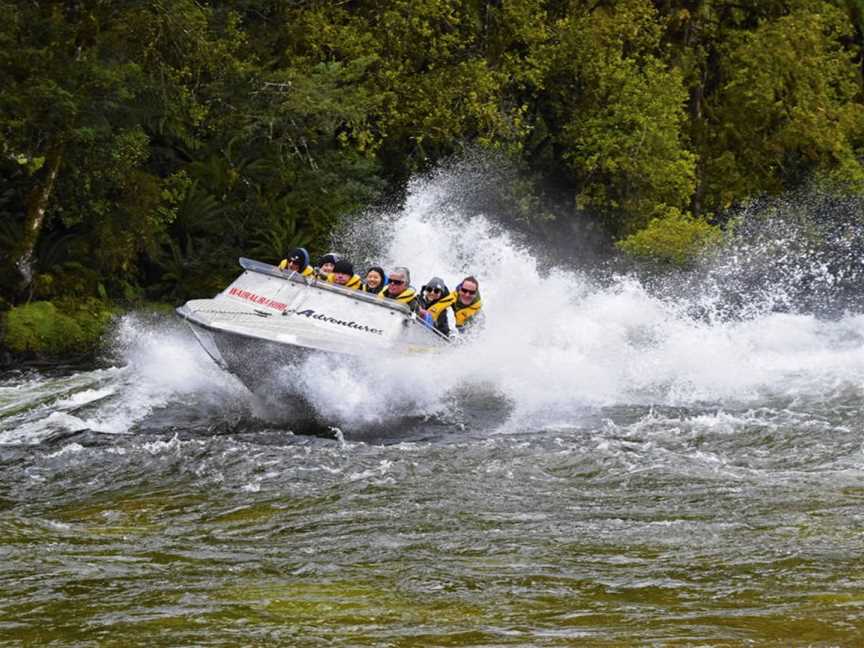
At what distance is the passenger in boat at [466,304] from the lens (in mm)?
17906

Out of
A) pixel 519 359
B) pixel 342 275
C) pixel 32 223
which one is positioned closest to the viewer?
pixel 342 275

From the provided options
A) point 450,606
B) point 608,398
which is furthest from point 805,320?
point 450,606

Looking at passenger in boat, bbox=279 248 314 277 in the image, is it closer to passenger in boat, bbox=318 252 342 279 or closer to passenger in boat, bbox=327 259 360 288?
passenger in boat, bbox=318 252 342 279

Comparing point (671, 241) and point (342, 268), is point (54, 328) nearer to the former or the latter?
point (342, 268)

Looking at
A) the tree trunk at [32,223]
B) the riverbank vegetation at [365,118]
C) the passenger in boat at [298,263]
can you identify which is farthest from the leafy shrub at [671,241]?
the tree trunk at [32,223]

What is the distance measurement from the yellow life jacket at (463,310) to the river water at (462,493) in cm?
69

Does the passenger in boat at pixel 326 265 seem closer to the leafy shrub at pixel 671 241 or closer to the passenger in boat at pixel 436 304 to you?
the passenger in boat at pixel 436 304

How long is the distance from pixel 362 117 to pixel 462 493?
1235cm

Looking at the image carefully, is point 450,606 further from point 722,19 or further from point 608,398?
point 722,19

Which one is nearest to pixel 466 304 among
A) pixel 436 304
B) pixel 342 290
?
pixel 436 304

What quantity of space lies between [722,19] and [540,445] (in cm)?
2130

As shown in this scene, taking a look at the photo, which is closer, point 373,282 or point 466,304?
point 466,304

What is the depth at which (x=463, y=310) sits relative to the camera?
17922mm

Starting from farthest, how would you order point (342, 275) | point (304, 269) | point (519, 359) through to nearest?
point (304, 269), point (519, 359), point (342, 275)
